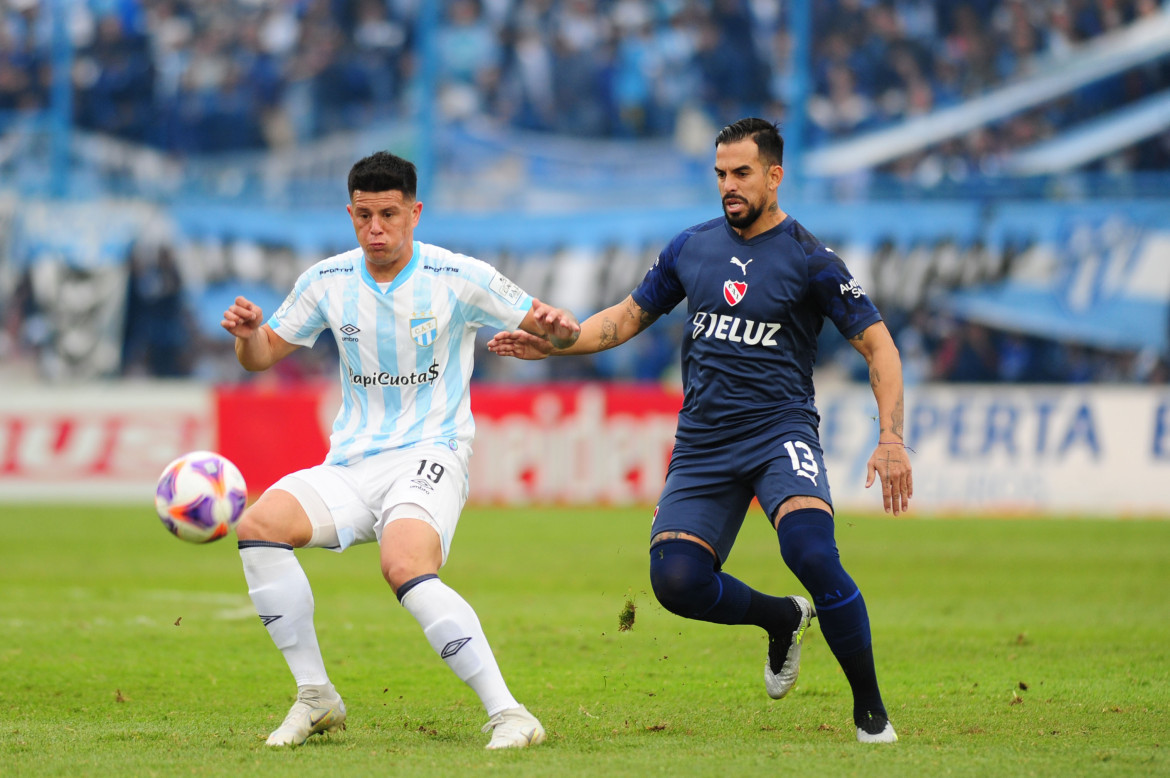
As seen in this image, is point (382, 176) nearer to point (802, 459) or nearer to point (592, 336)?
point (592, 336)

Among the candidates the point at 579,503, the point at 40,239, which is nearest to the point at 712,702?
the point at 579,503

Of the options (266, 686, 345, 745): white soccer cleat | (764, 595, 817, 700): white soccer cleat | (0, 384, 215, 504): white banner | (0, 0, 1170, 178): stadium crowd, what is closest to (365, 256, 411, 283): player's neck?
(266, 686, 345, 745): white soccer cleat

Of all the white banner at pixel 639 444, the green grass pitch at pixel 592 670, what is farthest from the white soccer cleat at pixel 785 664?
the white banner at pixel 639 444

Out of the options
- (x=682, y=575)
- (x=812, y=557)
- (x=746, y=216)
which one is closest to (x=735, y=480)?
(x=682, y=575)

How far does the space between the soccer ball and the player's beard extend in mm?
2296

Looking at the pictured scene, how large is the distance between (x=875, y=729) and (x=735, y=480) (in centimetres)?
113

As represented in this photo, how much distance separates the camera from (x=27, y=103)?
25.8 metres

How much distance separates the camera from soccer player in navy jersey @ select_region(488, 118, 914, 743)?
18.0ft

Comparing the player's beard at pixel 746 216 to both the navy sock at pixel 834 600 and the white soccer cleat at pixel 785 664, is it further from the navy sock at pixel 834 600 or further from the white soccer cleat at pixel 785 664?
the white soccer cleat at pixel 785 664

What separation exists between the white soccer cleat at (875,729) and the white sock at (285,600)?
83.8 inches

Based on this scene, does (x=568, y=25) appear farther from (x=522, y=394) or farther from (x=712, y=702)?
(x=712, y=702)

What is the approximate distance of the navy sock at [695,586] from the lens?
567 centimetres

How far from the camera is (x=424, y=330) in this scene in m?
5.77

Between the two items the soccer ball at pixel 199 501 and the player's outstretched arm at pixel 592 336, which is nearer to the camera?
the soccer ball at pixel 199 501
